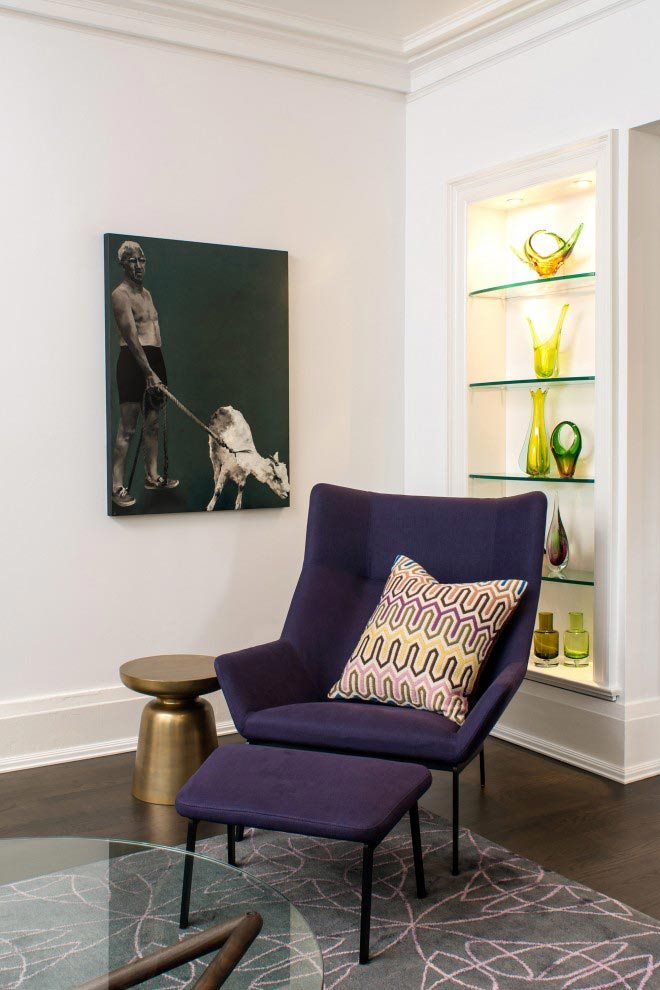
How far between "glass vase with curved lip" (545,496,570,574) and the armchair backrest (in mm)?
496

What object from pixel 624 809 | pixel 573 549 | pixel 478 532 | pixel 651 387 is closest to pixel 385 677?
pixel 478 532

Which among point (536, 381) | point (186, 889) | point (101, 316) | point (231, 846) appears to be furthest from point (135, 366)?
point (186, 889)

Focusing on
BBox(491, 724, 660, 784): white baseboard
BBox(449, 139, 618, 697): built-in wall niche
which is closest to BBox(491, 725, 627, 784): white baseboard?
BBox(491, 724, 660, 784): white baseboard

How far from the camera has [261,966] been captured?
4.99 feet

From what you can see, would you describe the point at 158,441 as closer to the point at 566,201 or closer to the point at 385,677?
the point at 385,677

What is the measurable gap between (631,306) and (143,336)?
1.78 metres

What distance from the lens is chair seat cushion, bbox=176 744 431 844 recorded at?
7.23 feet

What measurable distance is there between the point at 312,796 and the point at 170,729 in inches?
41.4

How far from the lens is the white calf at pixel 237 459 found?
3.83 m

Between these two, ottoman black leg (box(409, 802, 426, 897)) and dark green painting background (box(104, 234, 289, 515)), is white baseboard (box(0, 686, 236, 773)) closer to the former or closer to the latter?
dark green painting background (box(104, 234, 289, 515))

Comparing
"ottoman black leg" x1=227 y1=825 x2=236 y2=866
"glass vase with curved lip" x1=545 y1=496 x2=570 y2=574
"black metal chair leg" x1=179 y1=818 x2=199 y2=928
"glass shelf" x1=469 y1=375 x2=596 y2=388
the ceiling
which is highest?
the ceiling

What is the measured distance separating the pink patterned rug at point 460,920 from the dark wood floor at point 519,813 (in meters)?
0.12

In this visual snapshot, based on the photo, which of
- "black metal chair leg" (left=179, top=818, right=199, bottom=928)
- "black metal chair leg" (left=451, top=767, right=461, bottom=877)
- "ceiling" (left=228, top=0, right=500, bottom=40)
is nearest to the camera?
"black metal chair leg" (left=179, top=818, right=199, bottom=928)

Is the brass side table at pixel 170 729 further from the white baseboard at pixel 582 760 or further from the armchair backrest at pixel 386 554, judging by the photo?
the white baseboard at pixel 582 760
